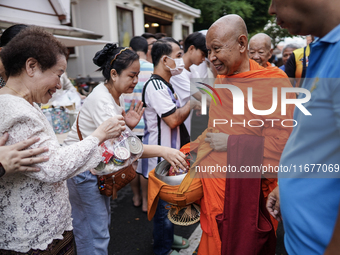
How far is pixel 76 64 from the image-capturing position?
10.2 meters

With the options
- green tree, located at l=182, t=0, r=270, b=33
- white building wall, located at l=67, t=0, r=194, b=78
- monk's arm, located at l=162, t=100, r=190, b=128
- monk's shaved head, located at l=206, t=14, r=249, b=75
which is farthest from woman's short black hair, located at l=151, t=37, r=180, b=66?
green tree, located at l=182, t=0, r=270, b=33

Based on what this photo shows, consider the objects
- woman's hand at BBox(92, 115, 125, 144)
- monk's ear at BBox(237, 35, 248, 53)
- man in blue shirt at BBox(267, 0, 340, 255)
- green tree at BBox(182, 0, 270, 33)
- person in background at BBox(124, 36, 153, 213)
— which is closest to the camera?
man in blue shirt at BBox(267, 0, 340, 255)

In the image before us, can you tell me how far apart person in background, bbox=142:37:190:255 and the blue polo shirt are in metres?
1.60

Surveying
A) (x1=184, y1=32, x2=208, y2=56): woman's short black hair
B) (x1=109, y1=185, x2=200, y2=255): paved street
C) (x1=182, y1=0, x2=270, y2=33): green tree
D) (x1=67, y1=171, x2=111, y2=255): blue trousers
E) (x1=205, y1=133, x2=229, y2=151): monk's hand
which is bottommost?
(x1=109, y1=185, x2=200, y2=255): paved street

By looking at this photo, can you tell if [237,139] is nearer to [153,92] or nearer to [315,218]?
[315,218]

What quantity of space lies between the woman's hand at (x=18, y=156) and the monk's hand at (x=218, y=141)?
1.07 m

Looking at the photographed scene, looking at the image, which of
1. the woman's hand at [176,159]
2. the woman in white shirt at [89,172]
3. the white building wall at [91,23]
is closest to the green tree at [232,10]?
the white building wall at [91,23]

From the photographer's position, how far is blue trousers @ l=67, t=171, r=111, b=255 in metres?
2.03

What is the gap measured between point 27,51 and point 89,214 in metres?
1.35

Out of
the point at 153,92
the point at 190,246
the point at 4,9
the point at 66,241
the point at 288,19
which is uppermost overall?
the point at 4,9

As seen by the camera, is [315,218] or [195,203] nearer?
[315,218]

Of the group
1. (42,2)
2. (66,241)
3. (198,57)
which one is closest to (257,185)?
(66,241)

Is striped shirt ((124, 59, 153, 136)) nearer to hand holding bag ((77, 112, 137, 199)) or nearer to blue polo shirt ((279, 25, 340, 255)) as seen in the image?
hand holding bag ((77, 112, 137, 199))

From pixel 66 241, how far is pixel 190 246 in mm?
1706
